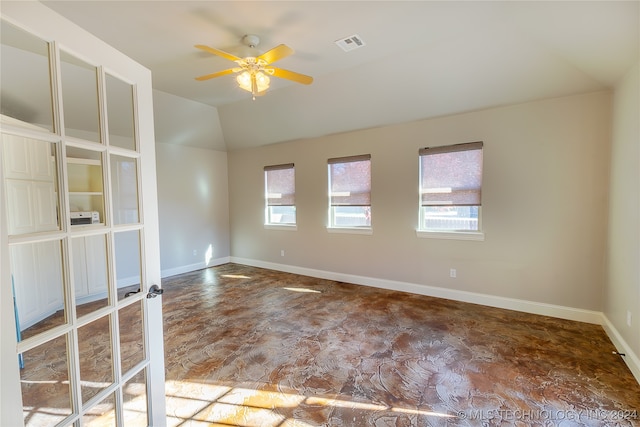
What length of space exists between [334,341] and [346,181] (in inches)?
A: 111

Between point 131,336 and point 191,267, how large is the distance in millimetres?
4972

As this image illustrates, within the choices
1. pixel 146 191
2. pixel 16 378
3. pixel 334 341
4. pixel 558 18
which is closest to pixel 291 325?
pixel 334 341

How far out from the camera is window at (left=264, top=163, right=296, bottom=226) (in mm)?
5755

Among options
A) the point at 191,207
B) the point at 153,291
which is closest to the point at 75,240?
the point at 153,291

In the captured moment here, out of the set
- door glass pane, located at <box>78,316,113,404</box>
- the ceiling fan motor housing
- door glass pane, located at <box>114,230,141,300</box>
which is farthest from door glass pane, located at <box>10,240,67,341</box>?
the ceiling fan motor housing

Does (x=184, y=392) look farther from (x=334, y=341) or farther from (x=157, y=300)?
(x=334, y=341)

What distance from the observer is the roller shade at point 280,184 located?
226 inches

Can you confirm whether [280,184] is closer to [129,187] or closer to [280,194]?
[280,194]

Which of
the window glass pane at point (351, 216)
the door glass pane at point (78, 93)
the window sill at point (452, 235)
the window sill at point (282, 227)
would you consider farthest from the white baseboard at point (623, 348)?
the window sill at point (282, 227)

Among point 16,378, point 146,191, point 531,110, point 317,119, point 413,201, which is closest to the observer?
point 16,378

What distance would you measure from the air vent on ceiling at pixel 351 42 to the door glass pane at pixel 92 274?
9.27ft

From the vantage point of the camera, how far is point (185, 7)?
7.96 ft

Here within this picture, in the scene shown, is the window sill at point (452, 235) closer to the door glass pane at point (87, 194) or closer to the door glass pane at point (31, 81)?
the door glass pane at point (87, 194)

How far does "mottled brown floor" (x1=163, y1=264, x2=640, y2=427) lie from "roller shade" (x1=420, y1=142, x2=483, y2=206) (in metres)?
1.47
